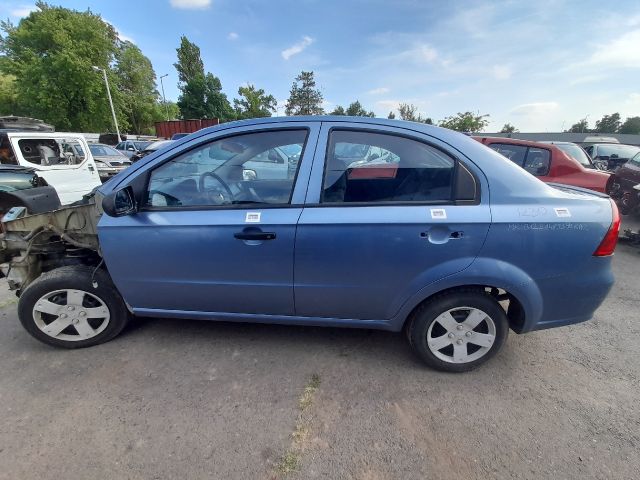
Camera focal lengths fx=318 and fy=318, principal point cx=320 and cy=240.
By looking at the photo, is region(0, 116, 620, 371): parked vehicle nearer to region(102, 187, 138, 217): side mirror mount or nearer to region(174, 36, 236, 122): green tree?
region(102, 187, 138, 217): side mirror mount

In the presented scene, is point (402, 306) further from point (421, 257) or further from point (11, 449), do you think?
point (11, 449)

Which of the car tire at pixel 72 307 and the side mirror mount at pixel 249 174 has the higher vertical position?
the side mirror mount at pixel 249 174

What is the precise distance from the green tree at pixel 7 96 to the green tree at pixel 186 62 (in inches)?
911

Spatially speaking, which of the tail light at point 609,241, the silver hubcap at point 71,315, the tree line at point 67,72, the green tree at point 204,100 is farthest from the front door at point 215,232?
the green tree at point 204,100

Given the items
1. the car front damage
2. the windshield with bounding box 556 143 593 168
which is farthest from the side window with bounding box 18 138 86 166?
the windshield with bounding box 556 143 593 168

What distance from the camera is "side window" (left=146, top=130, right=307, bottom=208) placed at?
2145 mm

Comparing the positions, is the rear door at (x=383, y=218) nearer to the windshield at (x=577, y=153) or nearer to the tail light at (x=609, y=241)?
the tail light at (x=609, y=241)

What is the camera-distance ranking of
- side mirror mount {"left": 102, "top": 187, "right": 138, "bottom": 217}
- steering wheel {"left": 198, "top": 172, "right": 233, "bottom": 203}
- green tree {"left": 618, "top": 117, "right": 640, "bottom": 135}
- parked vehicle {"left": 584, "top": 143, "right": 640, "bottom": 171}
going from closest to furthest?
side mirror mount {"left": 102, "top": 187, "right": 138, "bottom": 217} → steering wheel {"left": 198, "top": 172, "right": 233, "bottom": 203} → parked vehicle {"left": 584, "top": 143, "right": 640, "bottom": 171} → green tree {"left": 618, "top": 117, "right": 640, "bottom": 135}

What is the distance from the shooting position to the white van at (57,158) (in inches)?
211

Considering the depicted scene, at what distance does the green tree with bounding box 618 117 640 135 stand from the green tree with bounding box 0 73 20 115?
3467 inches

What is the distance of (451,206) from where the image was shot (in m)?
1.96

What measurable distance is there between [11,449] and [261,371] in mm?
1384

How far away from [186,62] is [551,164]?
195 feet

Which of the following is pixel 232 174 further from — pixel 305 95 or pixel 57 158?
pixel 305 95
